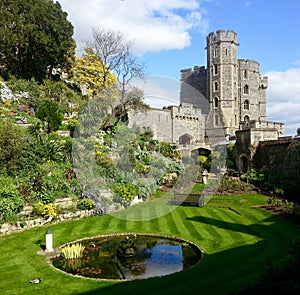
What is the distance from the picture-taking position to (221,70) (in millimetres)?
46031

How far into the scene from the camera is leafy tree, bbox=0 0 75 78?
29.9 meters

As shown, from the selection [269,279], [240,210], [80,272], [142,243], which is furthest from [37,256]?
[240,210]

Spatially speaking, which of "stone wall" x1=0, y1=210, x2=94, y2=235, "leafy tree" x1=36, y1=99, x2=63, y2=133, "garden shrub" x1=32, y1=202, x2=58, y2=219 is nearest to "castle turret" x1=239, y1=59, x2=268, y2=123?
"leafy tree" x1=36, y1=99, x2=63, y2=133

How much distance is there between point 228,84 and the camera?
46.1 metres

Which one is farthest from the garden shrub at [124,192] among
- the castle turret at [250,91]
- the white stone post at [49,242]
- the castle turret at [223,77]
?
the castle turret at [250,91]

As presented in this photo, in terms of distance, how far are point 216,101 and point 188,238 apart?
122 ft

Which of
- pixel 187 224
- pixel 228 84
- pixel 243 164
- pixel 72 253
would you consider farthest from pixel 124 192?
pixel 228 84

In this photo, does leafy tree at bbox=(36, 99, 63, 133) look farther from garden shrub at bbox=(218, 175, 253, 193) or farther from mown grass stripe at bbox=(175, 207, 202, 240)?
garden shrub at bbox=(218, 175, 253, 193)

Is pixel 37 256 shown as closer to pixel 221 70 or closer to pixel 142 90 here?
pixel 142 90

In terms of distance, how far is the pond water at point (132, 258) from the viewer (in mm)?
9266

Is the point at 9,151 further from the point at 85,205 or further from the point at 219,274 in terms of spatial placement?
the point at 219,274

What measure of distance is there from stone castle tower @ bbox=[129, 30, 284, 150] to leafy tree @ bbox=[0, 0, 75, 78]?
11556 millimetres

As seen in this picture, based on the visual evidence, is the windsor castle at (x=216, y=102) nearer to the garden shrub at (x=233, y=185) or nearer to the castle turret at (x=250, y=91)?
the castle turret at (x=250, y=91)

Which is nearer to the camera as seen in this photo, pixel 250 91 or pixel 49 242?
pixel 49 242
